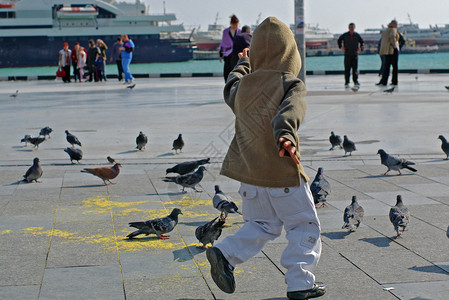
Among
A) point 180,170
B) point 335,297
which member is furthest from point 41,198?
point 335,297

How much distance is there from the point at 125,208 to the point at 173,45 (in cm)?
8270

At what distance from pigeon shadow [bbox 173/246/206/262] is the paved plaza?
1 centimetres

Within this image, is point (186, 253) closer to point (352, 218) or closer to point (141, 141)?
point (352, 218)

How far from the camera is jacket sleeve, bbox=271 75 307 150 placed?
379 centimetres

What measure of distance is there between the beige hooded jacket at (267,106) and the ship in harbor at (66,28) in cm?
7995

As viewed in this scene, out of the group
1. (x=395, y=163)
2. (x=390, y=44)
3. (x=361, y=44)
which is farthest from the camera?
(x=390, y=44)

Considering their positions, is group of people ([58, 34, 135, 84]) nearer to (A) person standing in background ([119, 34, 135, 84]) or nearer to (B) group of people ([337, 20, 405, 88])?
(A) person standing in background ([119, 34, 135, 84])

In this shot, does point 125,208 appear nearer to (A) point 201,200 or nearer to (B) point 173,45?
(A) point 201,200

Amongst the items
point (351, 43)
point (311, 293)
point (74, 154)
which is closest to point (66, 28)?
point (351, 43)

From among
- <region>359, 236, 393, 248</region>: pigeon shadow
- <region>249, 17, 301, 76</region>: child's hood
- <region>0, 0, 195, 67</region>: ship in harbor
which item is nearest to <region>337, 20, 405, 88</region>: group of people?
<region>359, 236, 393, 248</region>: pigeon shadow

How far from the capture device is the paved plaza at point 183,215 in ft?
14.1

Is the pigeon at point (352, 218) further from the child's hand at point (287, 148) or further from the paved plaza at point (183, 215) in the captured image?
the child's hand at point (287, 148)

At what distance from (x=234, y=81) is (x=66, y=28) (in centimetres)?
8023

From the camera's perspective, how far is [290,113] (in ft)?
12.7
